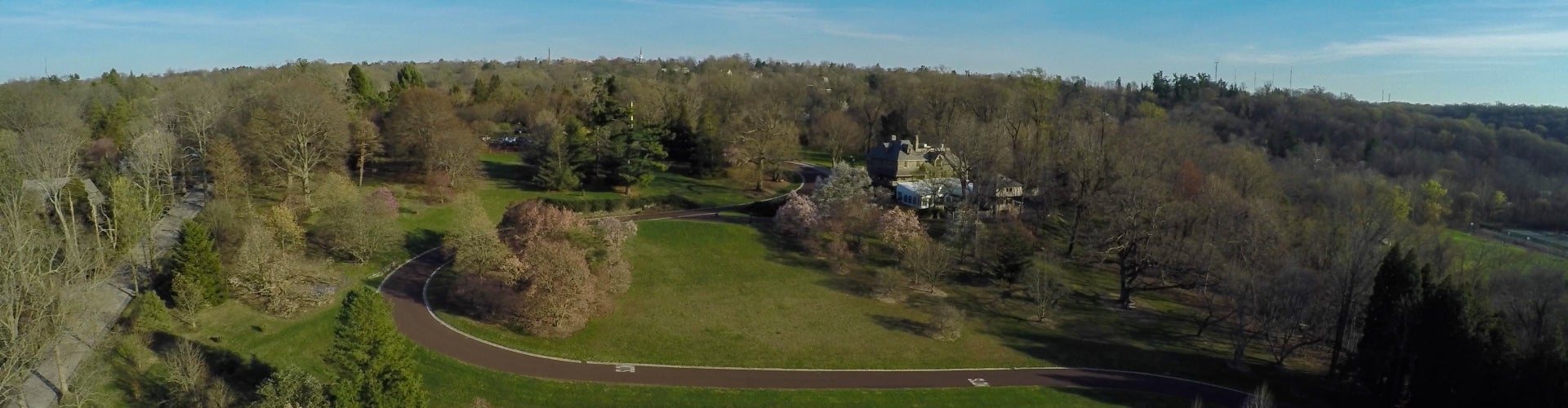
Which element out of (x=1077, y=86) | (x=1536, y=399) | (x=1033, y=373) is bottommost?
→ (x=1033, y=373)

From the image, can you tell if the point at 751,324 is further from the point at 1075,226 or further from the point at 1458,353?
the point at 1458,353

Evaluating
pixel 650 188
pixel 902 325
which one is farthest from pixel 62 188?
pixel 902 325

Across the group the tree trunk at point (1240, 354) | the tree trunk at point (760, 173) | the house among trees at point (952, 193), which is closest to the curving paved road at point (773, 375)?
the tree trunk at point (1240, 354)

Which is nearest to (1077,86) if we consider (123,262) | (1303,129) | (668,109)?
(1303,129)

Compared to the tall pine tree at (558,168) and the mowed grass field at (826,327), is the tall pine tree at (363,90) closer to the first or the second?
the tall pine tree at (558,168)

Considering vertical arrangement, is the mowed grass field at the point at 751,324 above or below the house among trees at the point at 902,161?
below

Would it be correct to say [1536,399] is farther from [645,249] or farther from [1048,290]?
[645,249]

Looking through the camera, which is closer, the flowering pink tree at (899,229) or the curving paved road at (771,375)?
the curving paved road at (771,375)

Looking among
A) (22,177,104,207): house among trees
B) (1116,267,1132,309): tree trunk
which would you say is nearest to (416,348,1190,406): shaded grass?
(1116,267,1132,309): tree trunk
